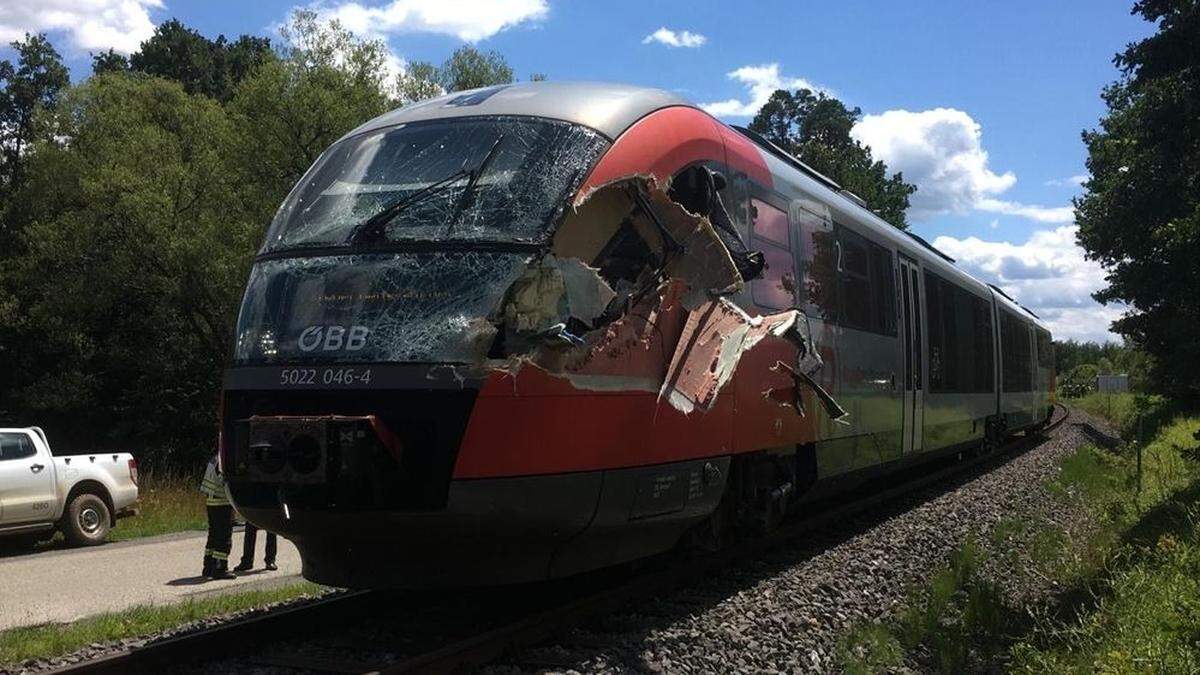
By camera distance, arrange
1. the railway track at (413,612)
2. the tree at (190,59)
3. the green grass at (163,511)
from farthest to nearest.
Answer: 1. the tree at (190,59)
2. the green grass at (163,511)
3. the railway track at (413,612)

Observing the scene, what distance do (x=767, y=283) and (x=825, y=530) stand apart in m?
3.68

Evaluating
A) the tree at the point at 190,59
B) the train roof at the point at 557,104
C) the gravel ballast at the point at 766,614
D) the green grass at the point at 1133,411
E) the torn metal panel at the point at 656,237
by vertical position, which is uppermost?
the tree at the point at 190,59

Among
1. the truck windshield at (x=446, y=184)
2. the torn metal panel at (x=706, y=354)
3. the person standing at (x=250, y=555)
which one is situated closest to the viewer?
the truck windshield at (x=446, y=184)

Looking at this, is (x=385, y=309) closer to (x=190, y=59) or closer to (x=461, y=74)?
(x=461, y=74)

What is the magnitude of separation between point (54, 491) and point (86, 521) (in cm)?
63

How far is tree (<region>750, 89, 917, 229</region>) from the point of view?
64375mm

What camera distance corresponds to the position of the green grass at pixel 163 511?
576 inches

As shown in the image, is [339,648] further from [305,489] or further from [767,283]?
[767,283]

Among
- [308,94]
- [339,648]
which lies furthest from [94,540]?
[308,94]

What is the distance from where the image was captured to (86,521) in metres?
13.6

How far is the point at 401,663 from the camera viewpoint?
16.5 feet

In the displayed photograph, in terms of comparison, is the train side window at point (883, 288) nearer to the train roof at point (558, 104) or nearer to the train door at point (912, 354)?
the train door at point (912, 354)

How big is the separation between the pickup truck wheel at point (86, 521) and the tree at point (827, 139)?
5372cm

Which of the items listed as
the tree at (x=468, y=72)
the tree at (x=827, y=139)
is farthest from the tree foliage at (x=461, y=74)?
the tree at (x=827, y=139)
